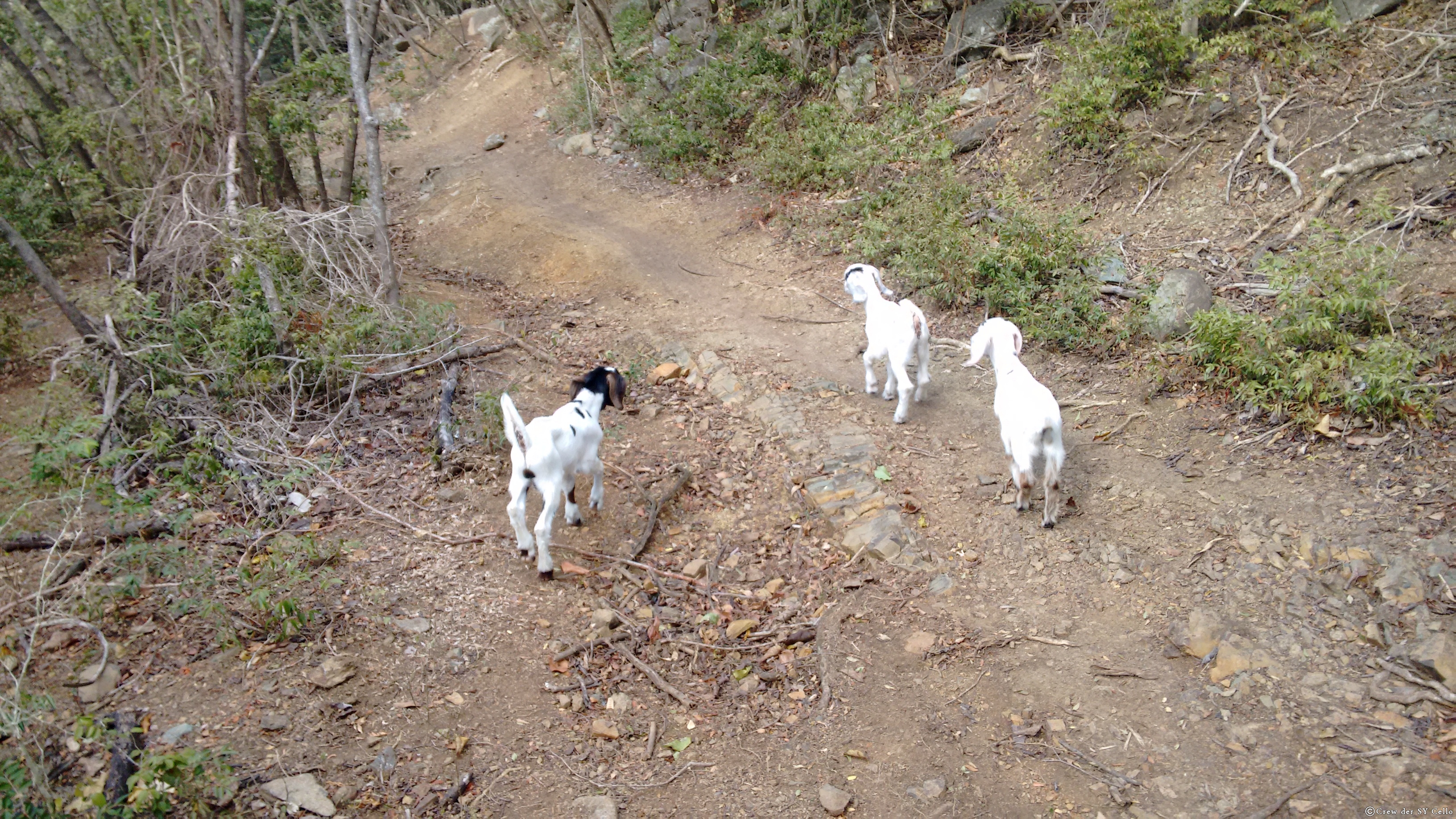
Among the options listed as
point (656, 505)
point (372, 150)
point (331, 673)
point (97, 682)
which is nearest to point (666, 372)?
point (656, 505)

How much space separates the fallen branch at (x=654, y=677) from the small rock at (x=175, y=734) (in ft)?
8.29

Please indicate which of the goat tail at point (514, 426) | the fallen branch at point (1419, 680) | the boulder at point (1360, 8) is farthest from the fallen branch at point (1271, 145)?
the goat tail at point (514, 426)

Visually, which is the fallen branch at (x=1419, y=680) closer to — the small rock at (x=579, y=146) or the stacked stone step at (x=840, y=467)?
the stacked stone step at (x=840, y=467)

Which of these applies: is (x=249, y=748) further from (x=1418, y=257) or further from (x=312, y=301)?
(x=1418, y=257)

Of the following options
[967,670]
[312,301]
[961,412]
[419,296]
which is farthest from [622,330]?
[967,670]

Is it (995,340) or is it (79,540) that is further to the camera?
(995,340)

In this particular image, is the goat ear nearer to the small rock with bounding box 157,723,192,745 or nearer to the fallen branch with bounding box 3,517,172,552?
the small rock with bounding box 157,723,192,745

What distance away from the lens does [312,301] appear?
867 cm

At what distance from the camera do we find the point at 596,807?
443 cm

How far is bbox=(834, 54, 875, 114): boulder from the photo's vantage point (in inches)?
572

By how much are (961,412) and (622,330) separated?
4.71 meters

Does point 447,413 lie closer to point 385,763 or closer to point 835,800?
point 385,763

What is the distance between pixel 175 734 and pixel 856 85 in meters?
13.8

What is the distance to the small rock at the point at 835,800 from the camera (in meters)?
4.42
